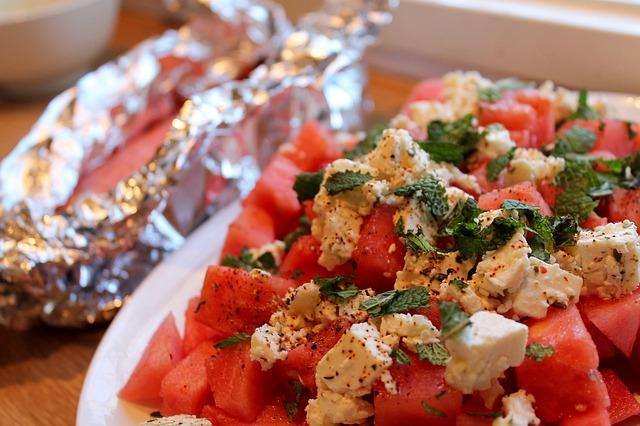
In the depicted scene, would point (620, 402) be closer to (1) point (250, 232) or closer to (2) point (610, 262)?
(2) point (610, 262)

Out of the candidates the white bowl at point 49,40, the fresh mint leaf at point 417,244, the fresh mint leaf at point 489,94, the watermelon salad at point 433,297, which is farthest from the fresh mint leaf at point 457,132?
the white bowl at point 49,40

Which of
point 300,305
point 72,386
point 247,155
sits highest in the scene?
point 300,305

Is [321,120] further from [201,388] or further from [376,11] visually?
[201,388]

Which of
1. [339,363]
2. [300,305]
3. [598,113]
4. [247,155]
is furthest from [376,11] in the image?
[339,363]

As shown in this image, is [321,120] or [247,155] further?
[321,120]

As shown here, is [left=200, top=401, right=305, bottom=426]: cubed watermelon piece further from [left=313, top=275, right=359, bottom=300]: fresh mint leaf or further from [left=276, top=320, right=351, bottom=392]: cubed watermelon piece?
[left=313, top=275, right=359, bottom=300]: fresh mint leaf

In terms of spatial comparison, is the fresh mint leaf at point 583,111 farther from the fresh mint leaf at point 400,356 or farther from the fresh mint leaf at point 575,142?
the fresh mint leaf at point 400,356

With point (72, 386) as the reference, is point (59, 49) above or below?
above
